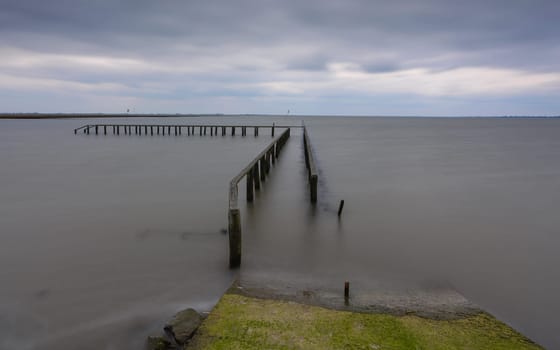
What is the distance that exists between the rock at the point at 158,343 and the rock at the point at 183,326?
113 millimetres

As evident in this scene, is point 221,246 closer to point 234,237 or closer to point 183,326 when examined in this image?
point 234,237

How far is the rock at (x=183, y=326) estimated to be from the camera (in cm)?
319

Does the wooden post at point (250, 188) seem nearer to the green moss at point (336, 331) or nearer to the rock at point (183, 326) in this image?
the green moss at point (336, 331)

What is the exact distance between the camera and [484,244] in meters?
6.88

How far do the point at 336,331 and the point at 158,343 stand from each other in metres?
1.72

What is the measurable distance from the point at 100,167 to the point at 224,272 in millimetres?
13073

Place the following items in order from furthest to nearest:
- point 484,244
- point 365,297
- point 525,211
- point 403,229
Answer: point 525,211 < point 403,229 < point 484,244 < point 365,297

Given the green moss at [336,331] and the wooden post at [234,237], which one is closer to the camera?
the green moss at [336,331]

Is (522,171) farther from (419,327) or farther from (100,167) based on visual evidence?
(100,167)

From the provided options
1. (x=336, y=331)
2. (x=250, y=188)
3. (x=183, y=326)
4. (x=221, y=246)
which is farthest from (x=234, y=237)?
(x=250, y=188)

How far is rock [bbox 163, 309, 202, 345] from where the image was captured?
319 cm

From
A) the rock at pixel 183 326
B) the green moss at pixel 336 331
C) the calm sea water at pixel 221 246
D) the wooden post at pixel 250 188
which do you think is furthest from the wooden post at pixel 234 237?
the wooden post at pixel 250 188

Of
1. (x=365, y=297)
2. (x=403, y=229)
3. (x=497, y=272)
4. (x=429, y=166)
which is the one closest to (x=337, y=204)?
(x=403, y=229)

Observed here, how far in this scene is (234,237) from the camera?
17.0ft
